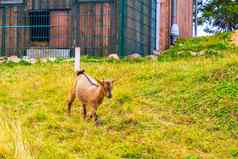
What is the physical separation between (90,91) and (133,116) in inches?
31.0

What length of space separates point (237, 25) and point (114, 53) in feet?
69.6

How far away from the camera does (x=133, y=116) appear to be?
31.1 ft

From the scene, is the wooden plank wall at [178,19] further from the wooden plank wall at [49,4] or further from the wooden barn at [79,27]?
the wooden plank wall at [49,4]

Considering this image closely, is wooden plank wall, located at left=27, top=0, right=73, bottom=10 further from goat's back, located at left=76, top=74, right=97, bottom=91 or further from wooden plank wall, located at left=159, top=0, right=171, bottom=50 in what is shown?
goat's back, located at left=76, top=74, right=97, bottom=91

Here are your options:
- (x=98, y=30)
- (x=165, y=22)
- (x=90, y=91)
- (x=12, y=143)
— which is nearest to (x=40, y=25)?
(x=98, y=30)

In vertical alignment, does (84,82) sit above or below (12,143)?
above

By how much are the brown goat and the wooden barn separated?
7862 mm

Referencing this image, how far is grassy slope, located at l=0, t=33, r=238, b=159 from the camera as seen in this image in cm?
798

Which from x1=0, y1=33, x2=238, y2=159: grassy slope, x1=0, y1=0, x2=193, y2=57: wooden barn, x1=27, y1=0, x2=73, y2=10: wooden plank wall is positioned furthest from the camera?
x1=27, y1=0, x2=73, y2=10: wooden plank wall

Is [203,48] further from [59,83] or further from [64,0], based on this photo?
[59,83]

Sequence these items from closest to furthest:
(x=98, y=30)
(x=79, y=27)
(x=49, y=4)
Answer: (x=98, y=30) < (x=79, y=27) < (x=49, y=4)

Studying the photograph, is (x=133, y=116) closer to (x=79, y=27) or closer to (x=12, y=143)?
(x=12, y=143)

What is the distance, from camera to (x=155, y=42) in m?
20.2

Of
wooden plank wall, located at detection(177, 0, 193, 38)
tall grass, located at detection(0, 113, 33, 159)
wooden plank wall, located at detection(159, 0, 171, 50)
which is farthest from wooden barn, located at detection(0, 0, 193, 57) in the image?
tall grass, located at detection(0, 113, 33, 159)
